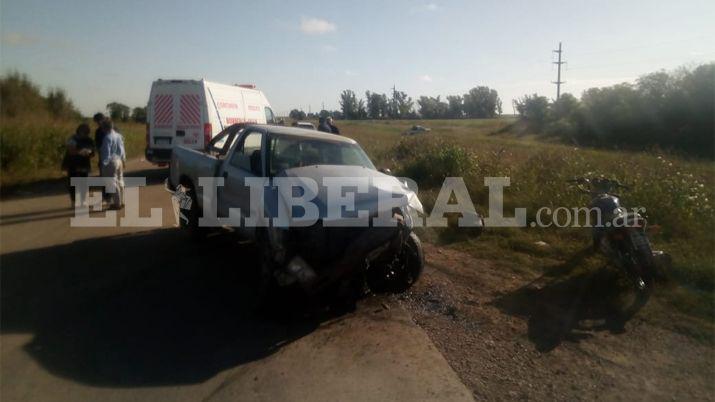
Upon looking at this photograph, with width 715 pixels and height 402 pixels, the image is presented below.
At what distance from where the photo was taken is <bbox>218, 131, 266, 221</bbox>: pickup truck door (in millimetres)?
6078

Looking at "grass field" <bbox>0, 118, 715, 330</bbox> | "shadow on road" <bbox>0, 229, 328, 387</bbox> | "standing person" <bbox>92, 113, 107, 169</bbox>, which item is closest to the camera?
"shadow on road" <bbox>0, 229, 328, 387</bbox>

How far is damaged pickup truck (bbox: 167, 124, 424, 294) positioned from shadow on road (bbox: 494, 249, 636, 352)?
48.5 inches

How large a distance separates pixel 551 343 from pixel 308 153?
3481 millimetres

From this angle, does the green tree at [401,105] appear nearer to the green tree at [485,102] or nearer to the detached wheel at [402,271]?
the green tree at [485,102]

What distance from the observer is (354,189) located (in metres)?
5.43

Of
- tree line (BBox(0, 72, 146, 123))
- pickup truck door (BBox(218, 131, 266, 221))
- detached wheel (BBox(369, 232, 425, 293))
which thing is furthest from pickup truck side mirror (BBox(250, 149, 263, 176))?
tree line (BBox(0, 72, 146, 123))

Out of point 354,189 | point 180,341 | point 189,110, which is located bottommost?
point 180,341

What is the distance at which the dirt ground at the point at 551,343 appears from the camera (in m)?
3.88

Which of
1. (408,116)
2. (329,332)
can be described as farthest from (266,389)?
(408,116)

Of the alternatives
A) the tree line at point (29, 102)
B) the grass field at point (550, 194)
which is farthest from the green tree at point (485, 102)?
the grass field at point (550, 194)

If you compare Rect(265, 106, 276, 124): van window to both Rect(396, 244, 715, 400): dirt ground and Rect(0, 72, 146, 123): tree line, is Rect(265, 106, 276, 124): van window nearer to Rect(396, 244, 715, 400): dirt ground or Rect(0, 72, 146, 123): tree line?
Rect(0, 72, 146, 123): tree line

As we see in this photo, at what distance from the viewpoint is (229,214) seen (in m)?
6.59

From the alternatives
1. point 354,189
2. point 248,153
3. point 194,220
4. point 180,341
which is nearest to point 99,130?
point 194,220

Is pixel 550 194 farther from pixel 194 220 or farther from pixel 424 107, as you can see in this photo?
pixel 424 107
